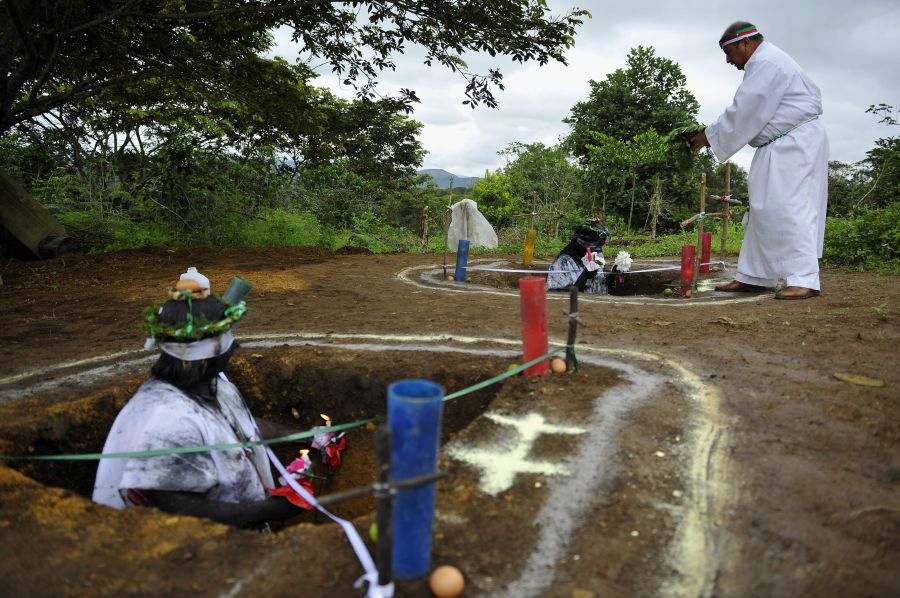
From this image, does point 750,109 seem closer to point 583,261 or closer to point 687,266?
point 687,266

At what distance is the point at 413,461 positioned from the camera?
5.77ft

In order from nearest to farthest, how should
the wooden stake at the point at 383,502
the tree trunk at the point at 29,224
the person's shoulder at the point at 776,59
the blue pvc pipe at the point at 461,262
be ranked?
the wooden stake at the point at 383,502
the person's shoulder at the point at 776,59
the blue pvc pipe at the point at 461,262
the tree trunk at the point at 29,224

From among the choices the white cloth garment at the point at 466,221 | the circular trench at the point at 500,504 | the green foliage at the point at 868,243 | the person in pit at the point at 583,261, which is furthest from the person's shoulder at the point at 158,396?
the white cloth garment at the point at 466,221

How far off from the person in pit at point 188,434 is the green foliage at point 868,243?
9374 mm

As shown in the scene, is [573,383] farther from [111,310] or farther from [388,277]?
[388,277]

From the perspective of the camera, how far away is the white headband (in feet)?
10.0

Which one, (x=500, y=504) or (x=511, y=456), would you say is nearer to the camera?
(x=500, y=504)

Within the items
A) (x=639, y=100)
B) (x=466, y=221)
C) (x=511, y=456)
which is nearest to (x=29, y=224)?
(x=466, y=221)

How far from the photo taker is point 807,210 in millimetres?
6191

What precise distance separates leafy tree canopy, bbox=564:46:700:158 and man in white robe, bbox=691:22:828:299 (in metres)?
15.9

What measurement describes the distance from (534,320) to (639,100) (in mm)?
21174

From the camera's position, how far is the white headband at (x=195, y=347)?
121 inches

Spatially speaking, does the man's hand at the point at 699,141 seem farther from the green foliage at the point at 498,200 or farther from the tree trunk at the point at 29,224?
the green foliage at the point at 498,200

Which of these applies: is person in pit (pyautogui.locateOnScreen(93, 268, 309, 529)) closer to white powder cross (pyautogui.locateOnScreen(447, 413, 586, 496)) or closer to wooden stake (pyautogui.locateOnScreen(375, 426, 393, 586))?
white powder cross (pyautogui.locateOnScreen(447, 413, 586, 496))
